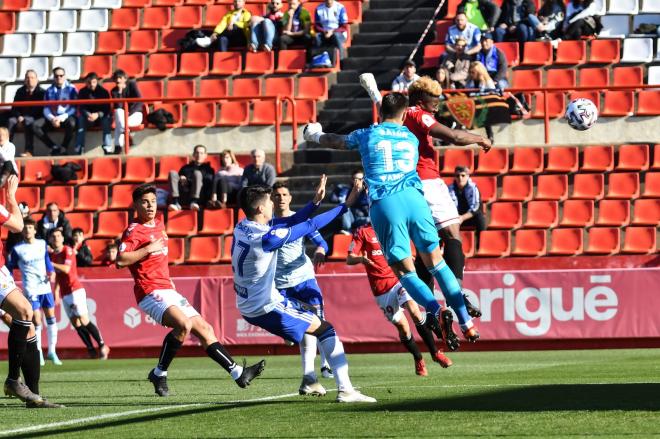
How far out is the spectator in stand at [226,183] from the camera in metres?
22.7

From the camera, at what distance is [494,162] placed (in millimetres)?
22719

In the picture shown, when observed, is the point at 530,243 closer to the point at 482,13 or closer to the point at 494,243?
the point at 494,243

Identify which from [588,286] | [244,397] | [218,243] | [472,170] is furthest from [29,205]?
[244,397]

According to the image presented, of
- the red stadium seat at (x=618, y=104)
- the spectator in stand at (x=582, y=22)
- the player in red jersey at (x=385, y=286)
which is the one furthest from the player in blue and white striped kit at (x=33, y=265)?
the spectator in stand at (x=582, y=22)

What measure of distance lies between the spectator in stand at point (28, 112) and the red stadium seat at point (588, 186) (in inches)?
393

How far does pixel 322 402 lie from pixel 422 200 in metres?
1.81

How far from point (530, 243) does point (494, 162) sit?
5.70ft

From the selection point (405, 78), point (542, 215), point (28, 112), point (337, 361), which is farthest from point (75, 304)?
point (337, 361)

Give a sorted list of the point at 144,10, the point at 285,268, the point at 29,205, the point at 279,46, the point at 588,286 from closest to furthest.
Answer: the point at 285,268
the point at 588,286
the point at 29,205
the point at 279,46
the point at 144,10

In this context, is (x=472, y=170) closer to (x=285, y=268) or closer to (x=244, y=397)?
(x=285, y=268)

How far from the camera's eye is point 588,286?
19.8 m

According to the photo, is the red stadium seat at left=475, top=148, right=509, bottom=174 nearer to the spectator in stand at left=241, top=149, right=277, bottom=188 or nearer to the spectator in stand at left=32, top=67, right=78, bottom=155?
the spectator in stand at left=241, top=149, right=277, bottom=188

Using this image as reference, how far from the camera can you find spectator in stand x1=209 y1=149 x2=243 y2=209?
894 inches

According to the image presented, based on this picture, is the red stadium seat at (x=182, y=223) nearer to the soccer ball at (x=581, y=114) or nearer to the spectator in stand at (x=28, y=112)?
the spectator in stand at (x=28, y=112)
